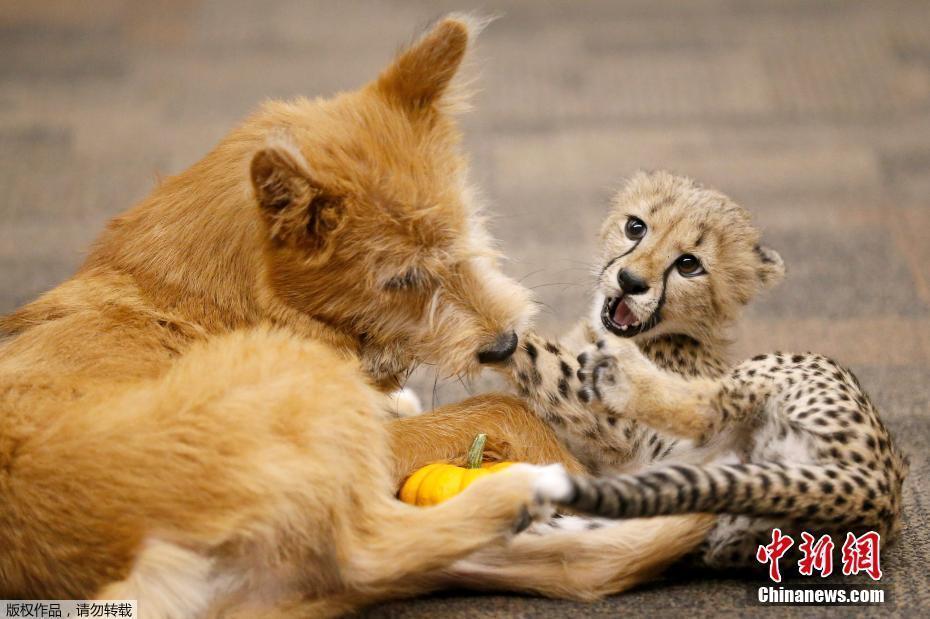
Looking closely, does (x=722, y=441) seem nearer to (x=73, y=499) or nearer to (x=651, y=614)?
(x=651, y=614)

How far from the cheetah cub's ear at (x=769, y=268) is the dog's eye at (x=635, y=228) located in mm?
371

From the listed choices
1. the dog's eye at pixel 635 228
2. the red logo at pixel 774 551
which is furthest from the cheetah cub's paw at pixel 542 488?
the dog's eye at pixel 635 228

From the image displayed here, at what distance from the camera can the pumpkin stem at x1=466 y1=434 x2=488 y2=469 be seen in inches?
112

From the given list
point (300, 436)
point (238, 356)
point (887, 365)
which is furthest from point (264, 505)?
point (887, 365)

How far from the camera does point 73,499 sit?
7.39ft

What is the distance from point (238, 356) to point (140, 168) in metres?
3.73

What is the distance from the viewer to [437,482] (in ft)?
8.86

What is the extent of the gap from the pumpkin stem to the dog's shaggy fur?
0.06 m

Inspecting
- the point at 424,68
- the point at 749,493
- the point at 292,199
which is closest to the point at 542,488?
the point at 749,493

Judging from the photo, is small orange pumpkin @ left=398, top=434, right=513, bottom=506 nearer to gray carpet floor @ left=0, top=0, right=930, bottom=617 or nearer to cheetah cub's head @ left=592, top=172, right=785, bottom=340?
cheetah cub's head @ left=592, top=172, right=785, bottom=340

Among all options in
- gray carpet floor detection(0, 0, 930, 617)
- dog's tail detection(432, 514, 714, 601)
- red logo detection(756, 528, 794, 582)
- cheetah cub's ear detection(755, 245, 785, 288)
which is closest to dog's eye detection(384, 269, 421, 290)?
dog's tail detection(432, 514, 714, 601)

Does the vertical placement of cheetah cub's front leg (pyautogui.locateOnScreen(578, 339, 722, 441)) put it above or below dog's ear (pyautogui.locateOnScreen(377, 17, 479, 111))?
below

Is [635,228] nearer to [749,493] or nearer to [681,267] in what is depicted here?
[681,267]

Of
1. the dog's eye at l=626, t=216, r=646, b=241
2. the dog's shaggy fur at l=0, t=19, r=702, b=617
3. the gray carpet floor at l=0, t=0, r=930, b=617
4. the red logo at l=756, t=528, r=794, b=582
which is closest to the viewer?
the dog's shaggy fur at l=0, t=19, r=702, b=617
